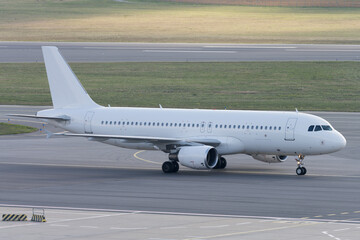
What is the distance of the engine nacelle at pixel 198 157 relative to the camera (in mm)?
47500

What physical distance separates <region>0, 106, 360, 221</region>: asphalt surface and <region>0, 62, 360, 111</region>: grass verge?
29585 mm

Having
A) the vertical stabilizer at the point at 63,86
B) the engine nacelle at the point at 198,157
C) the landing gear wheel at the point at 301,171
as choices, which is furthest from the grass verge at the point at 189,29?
the engine nacelle at the point at 198,157

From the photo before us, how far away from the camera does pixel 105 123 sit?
176ft

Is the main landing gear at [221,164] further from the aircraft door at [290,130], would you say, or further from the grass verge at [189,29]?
the grass verge at [189,29]

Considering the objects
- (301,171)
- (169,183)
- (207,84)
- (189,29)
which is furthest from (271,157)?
(189,29)

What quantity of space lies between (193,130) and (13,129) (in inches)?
1067

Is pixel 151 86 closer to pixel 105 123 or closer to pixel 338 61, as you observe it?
pixel 338 61

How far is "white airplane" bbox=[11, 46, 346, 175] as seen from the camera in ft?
158

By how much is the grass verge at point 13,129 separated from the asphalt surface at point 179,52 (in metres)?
Result: 54.7

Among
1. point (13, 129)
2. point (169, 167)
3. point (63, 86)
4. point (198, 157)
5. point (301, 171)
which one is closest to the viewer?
point (198, 157)

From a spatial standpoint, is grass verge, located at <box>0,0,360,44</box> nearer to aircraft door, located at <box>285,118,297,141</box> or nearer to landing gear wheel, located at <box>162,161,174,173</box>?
aircraft door, located at <box>285,118,297,141</box>

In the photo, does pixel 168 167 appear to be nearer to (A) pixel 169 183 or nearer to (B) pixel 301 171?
(A) pixel 169 183

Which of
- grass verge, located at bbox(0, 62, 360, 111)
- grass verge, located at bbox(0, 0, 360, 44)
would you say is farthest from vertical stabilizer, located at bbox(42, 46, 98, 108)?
grass verge, located at bbox(0, 0, 360, 44)

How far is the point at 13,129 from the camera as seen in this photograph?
2872 inches
